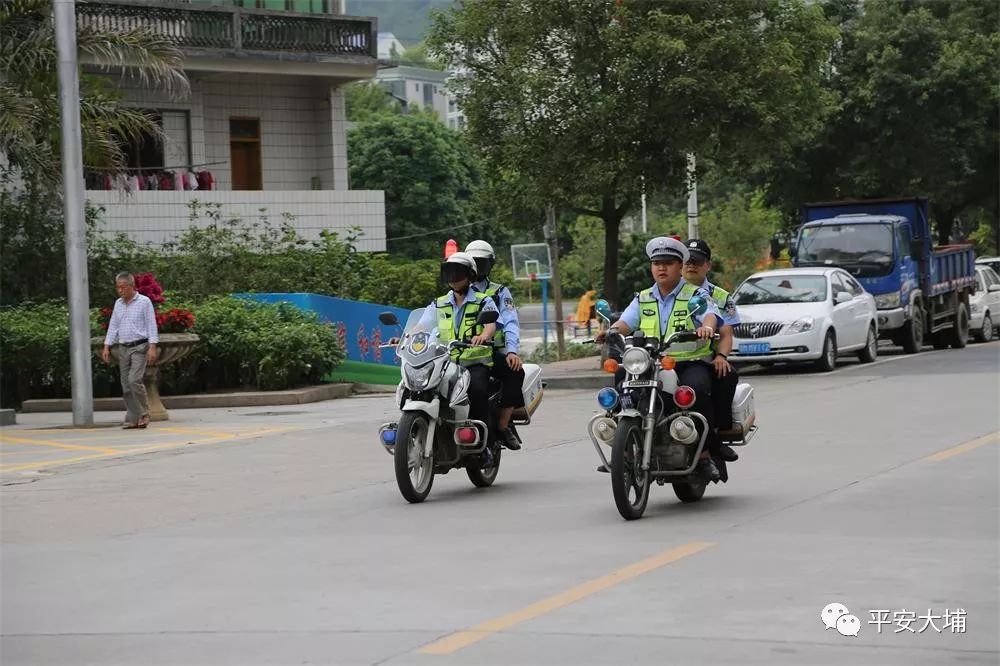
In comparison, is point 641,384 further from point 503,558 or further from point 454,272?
point 454,272

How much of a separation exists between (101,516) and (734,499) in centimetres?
433

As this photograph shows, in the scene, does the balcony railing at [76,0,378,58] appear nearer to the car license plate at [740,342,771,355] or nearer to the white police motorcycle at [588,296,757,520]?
the car license plate at [740,342,771,355]

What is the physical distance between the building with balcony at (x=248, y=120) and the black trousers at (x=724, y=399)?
19.5 meters

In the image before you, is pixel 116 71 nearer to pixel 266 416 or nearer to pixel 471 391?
pixel 266 416

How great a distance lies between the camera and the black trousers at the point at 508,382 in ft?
38.7

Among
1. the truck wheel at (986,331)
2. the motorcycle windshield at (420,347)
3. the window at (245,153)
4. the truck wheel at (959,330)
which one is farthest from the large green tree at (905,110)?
the motorcycle windshield at (420,347)

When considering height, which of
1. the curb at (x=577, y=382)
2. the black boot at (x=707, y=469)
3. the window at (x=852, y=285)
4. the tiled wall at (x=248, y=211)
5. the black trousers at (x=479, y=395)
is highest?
the tiled wall at (x=248, y=211)

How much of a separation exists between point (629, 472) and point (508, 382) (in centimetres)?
→ 213

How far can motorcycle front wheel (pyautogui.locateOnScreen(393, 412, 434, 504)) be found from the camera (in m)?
10.9

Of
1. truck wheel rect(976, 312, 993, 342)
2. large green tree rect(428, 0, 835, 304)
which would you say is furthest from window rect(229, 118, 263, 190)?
truck wheel rect(976, 312, 993, 342)

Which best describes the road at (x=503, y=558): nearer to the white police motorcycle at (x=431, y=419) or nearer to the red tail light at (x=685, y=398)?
the white police motorcycle at (x=431, y=419)

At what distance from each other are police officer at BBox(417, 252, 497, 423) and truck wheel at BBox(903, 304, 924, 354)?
18069mm

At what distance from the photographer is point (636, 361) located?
987 centimetres

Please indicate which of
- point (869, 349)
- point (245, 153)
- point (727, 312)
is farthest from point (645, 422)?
point (245, 153)
